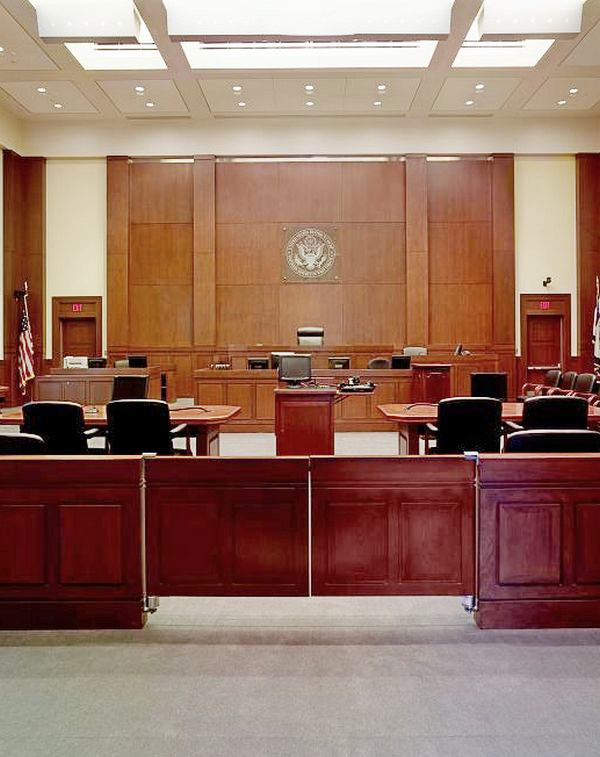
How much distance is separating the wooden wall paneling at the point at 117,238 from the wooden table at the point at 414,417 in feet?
29.3

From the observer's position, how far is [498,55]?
1095 centimetres

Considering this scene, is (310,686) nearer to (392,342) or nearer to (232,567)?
(232,567)

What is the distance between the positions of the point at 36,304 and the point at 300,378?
8.71 meters

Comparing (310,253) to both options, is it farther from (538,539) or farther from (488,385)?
(538,539)

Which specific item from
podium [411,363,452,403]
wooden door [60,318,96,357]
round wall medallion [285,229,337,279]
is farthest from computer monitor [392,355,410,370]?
wooden door [60,318,96,357]

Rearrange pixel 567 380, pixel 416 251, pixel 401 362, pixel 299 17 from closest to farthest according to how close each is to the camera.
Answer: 1. pixel 567 380
2. pixel 299 17
3. pixel 401 362
4. pixel 416 251

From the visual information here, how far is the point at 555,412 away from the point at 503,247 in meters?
9.42

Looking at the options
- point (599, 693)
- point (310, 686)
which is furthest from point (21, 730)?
point (599, 693)

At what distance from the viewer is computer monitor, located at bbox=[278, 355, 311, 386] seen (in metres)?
7.13

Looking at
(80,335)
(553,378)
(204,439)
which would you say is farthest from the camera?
(80,335)

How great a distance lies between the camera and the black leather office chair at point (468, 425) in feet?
15.7

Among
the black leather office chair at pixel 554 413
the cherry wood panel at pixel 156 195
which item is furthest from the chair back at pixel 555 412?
the cherry wood panel at pixel 156 195

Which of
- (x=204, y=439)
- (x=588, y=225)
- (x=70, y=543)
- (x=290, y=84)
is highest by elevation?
(x=290, y=84)

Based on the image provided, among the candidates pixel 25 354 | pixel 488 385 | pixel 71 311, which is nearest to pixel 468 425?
pixel 488 385
